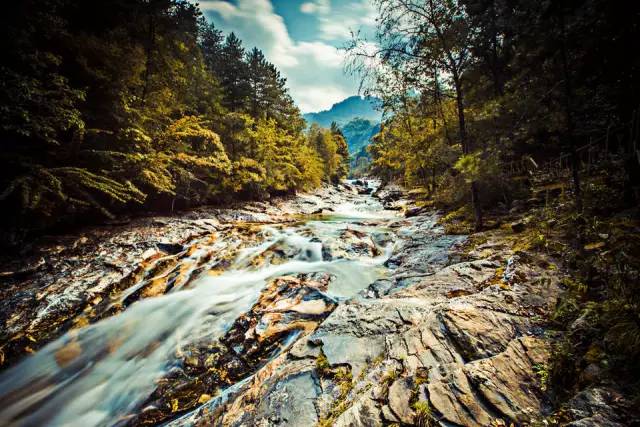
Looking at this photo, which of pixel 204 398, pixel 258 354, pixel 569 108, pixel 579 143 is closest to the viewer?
pixel 204 398

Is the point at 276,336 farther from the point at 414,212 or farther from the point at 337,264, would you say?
the point at 414,212

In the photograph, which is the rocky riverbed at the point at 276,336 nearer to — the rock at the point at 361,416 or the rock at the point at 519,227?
the rock at the point at 361,416

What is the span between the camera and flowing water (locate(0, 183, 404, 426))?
3.80m

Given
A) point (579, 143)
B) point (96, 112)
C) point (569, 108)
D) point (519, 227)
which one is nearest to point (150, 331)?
point (96, 112)

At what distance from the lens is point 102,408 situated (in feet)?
12.1

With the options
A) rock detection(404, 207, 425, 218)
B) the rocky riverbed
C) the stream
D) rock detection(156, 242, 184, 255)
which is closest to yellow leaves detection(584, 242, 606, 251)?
the rocky riverbed

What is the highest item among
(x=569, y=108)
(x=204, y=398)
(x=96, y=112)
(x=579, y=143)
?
(x=96, y=112)

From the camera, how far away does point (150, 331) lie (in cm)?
522

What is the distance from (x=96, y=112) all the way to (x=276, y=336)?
370 inches

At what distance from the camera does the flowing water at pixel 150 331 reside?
380 cm

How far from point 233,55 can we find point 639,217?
2635cm

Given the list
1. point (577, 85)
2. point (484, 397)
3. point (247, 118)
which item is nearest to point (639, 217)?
point (577, 85)

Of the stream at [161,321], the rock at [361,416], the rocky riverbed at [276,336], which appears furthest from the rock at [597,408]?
the stream at [161,321]

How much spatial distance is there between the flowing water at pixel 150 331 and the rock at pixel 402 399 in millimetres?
3260
